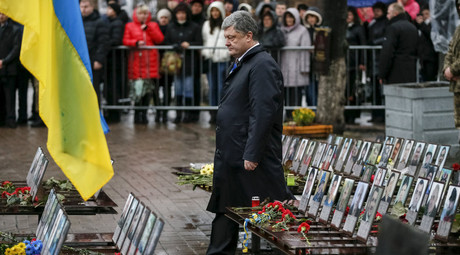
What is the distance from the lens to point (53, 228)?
5742mm

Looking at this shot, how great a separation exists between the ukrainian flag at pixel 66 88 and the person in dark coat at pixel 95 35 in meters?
11.8

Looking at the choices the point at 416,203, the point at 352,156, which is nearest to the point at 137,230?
the point at 416,203

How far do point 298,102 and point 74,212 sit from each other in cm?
1161

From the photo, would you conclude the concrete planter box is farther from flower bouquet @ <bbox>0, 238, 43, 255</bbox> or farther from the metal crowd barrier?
flower bouquet @ <bbox>0, 238, 43, 255</bbox>

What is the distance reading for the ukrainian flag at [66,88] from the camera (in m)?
5.86

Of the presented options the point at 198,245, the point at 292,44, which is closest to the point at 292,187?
the point at 198,245

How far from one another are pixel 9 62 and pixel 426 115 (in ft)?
25.0

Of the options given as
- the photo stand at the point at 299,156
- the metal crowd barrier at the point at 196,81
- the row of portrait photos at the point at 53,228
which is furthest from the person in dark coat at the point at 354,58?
the row of portrait photos at the point at 53,228

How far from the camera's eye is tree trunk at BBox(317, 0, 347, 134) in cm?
1603

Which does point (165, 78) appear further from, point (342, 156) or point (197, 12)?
point (342, 156)

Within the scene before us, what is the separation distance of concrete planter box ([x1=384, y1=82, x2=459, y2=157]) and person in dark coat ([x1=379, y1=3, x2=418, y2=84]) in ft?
8.96

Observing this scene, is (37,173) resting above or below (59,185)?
above

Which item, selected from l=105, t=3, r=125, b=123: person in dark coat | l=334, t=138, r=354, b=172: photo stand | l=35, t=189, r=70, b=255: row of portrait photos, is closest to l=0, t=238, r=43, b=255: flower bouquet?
l=35, t=189, r=70, b=255: row of portrait photos

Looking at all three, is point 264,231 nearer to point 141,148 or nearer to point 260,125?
point 260,125
